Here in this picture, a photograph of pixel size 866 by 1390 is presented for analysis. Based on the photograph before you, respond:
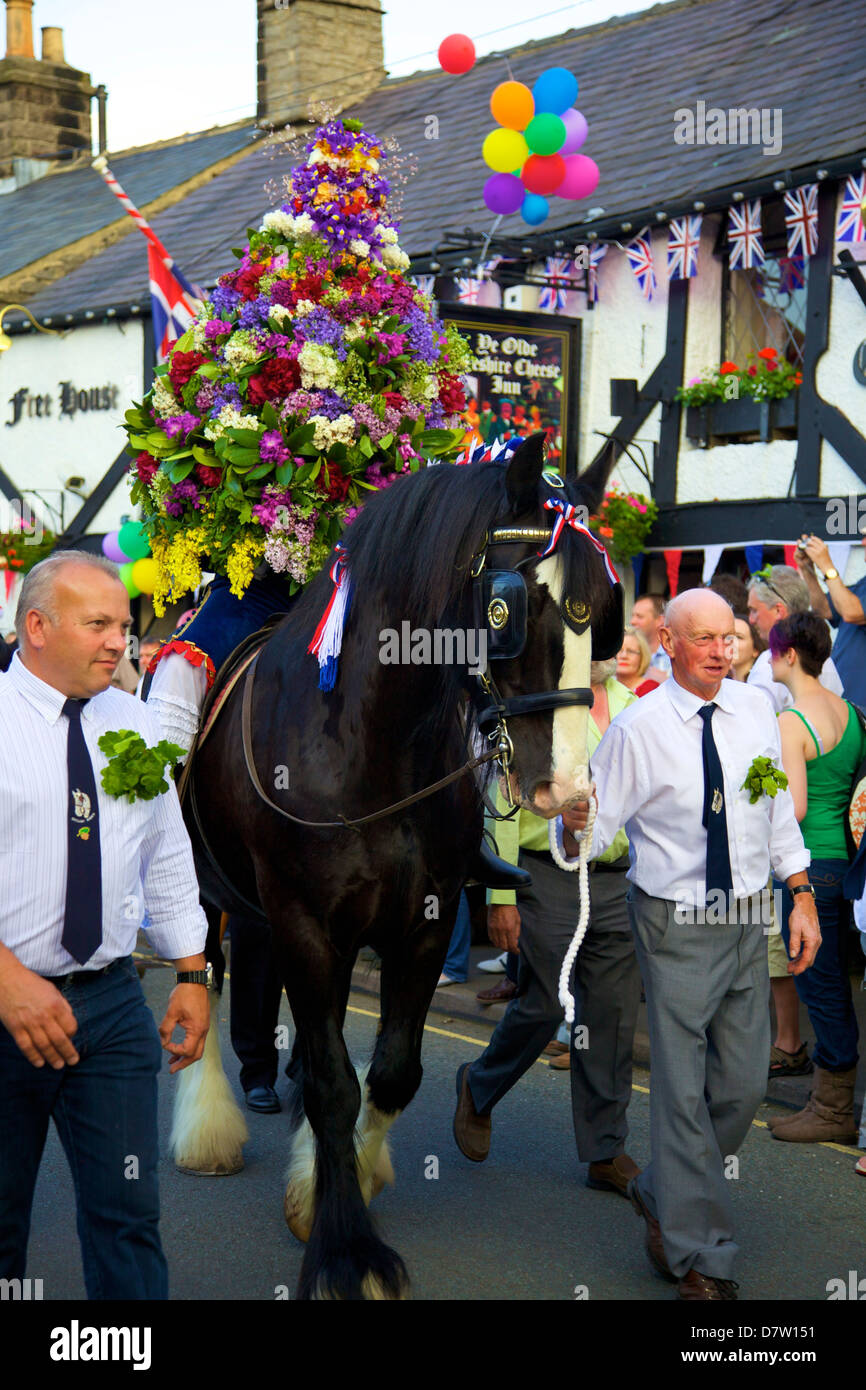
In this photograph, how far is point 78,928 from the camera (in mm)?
3479

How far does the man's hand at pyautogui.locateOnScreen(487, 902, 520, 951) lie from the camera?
556cm

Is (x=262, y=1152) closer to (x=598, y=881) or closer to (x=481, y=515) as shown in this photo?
(x=598, y=881)

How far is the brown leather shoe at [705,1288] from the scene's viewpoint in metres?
4.62

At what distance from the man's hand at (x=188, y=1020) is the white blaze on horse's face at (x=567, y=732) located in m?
0.97

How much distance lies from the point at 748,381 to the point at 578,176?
7.23 ft

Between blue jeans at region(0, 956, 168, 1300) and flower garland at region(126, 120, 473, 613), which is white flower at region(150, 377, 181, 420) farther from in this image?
blue jeans at region(0, 956, 168, 1300)

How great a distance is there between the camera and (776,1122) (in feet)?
21.5

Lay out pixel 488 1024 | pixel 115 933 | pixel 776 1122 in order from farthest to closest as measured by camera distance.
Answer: pixel 488 1024 → pixel 776 1122 → pixel 115 933

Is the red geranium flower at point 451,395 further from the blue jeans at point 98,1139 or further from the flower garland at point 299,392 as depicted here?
the blue jeans at point 98,1139

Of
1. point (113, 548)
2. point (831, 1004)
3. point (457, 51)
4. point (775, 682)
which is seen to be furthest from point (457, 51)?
point (831, 1004)

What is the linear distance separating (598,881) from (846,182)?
25.4 ft

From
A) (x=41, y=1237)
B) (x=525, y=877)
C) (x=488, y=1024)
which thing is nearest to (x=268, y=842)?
(x=525, y=877)

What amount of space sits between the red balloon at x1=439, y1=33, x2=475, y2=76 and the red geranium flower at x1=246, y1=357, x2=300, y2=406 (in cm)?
807

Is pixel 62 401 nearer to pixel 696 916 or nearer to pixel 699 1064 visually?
pixel 696 916
